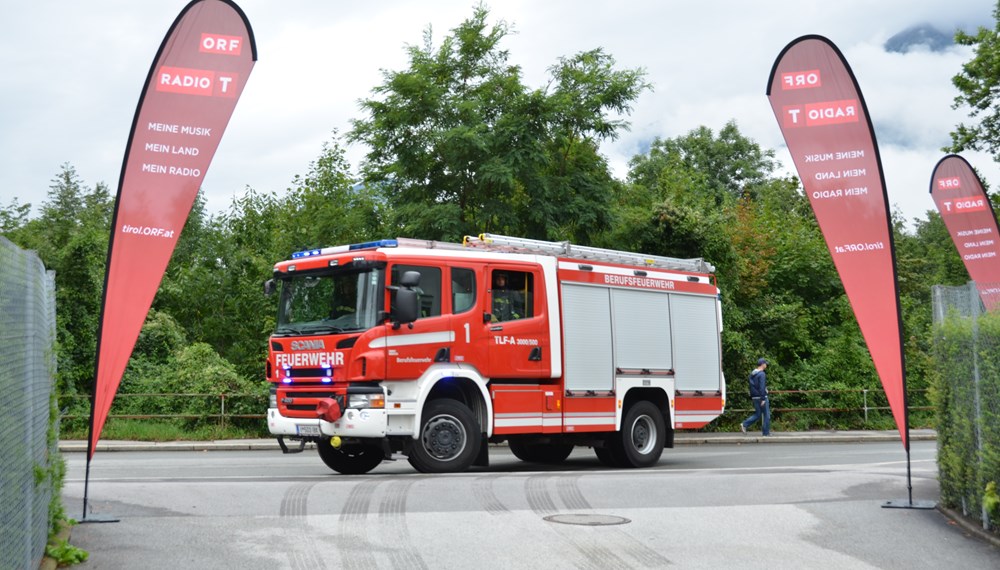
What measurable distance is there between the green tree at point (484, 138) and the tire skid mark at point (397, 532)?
13841 millimetres

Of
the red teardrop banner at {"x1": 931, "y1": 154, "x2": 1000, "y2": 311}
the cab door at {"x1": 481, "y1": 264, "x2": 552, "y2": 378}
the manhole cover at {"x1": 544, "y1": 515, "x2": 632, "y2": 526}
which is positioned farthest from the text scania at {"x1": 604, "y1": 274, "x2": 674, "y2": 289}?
the manhole cover at {"x1": 544, "y1": 515, "x2": 632, "y2": 526}

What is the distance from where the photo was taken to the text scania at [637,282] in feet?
54.7

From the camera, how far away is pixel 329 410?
1359 cm

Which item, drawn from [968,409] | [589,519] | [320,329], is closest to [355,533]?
[589,519]

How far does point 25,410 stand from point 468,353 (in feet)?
27.5

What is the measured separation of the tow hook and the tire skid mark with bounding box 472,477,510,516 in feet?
6.75

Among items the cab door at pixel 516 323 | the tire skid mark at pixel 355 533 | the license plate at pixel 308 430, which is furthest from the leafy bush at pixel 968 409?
the license plate at pixel 308 430

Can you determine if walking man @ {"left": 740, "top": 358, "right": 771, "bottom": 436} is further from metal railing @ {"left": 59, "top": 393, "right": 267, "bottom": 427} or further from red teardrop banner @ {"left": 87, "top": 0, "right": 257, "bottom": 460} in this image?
red teardrop banner @ {"left": 87, "top": 0, "right": 257, "bottom": 460}

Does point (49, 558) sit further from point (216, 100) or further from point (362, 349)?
point (362, 349)

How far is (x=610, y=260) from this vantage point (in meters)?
16.9

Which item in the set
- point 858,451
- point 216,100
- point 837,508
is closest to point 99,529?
point 216,100

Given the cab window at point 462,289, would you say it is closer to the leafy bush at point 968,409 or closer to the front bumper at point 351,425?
the front bumper at point 351,425

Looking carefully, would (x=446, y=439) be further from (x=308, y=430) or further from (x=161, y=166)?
(x=161, y=166)

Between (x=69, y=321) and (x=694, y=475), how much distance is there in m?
19.7
